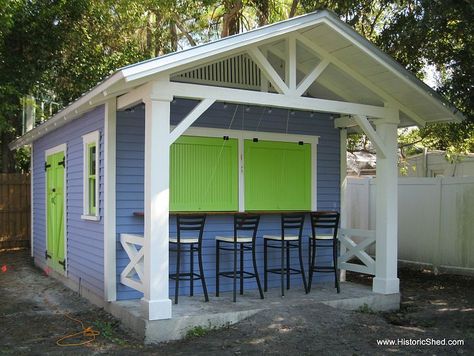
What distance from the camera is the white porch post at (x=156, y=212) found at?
5234 millimetres

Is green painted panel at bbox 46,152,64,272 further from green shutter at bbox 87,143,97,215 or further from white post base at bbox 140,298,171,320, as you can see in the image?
white post base at bbox 140,298,171,320

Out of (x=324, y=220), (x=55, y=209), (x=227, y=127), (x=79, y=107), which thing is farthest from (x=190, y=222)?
(x=55, y=209)

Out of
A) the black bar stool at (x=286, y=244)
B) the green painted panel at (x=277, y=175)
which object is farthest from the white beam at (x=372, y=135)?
the black bar stool at (x=286, y=244)

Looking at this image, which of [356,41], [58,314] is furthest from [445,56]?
[58,314]

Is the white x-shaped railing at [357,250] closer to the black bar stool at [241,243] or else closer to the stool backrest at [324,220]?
the stool backrest at [324,220]

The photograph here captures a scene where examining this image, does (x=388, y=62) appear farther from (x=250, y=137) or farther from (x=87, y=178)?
(x=87, y=178)

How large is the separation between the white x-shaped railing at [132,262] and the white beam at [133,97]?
1482 mm

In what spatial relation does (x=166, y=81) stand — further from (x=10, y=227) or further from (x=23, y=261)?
(x=10, y=227)

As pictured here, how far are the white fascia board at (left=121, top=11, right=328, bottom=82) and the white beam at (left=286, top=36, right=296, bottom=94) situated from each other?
0.29 metres

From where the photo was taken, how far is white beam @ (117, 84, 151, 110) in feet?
17.9

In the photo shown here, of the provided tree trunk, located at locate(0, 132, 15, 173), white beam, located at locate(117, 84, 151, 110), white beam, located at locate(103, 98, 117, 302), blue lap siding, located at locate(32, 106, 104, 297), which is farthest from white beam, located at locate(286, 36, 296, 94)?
tree trunk, located at locate(0, 132, 15, 173)

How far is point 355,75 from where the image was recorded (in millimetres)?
6688

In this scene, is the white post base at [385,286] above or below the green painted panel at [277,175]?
below

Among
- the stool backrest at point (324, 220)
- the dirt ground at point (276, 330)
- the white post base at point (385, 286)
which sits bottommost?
the dirt ground at point (276, 330)
